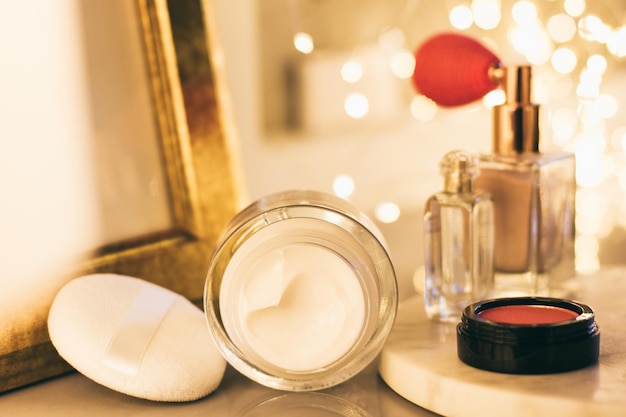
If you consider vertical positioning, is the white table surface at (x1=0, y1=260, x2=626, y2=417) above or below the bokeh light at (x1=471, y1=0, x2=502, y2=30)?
below

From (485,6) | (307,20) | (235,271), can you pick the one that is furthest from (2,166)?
(485,6)

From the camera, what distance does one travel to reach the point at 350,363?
52 centimetres

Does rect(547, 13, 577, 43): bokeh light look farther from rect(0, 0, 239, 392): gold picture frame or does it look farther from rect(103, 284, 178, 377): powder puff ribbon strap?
rect(103, 284, 178, 377): powder puff ribbon strap

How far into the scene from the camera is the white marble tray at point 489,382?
442mm

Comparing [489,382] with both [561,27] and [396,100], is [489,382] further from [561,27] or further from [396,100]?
[561,27]

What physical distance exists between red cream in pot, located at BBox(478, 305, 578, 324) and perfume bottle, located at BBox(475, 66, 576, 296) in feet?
0.41

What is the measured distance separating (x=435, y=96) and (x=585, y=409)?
312 millimetres

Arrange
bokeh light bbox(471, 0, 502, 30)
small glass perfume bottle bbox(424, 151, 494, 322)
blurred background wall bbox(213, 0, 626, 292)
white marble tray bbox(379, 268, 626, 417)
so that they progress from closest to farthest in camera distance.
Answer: white marble tray bbox(379, 268, 626, 417)
small glass perfume bottle bbox(424, 151, 494, 322)
blurred background wall bbox(213, 0, 626, 292)
bokeh light bbox(471, 0, 502, 30)

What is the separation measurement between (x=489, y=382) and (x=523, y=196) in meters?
0.22

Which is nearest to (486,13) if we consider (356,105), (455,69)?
(356,105)

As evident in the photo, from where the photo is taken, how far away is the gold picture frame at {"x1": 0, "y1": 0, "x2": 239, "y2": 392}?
639mm

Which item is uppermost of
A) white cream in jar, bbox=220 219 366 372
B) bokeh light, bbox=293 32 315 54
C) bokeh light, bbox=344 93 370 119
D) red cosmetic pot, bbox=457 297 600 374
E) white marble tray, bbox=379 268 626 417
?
bokeh light, bbox=293 32 315 54

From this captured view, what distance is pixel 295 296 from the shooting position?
1.64 ft

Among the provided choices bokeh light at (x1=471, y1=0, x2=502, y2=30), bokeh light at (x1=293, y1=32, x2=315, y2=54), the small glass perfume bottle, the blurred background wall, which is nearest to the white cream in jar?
the small glass perfume bottle
